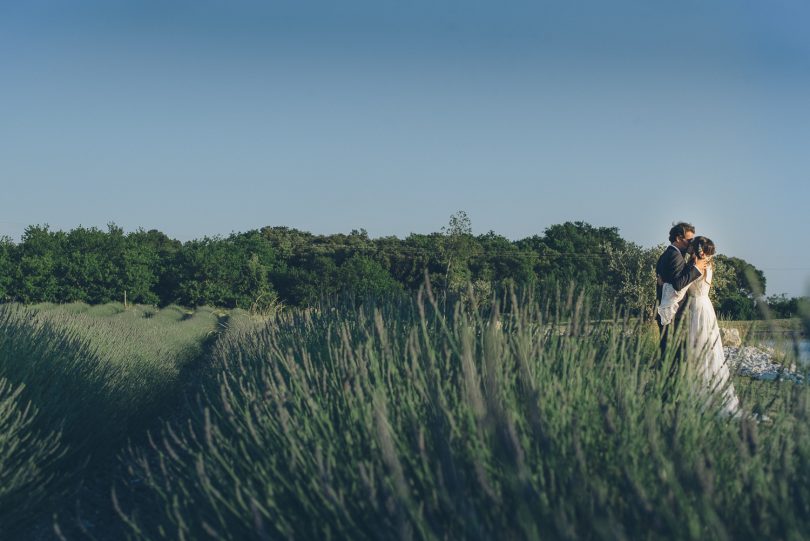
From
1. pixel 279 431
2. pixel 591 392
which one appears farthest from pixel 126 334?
pixel 591 392

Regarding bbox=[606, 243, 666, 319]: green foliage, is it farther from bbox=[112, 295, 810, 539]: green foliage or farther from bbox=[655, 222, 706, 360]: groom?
bbox=[112, 295, 810, 539]: green foliage

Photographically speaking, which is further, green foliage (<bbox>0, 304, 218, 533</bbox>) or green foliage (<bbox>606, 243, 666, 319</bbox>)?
green foliage (<bbox>606, 243, 666, 319</bbox>)

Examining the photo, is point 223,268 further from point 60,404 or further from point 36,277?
point 60,404

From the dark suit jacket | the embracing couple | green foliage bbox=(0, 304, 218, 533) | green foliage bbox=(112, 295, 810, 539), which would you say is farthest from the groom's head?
green foliage bbox=(0, 304, 218, 533)

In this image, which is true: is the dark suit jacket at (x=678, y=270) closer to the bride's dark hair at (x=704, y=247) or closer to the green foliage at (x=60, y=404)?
the bride's dark hair at (x=704, y=247)

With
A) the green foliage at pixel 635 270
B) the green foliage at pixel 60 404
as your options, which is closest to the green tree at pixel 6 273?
the green foliage at pixel 635 270

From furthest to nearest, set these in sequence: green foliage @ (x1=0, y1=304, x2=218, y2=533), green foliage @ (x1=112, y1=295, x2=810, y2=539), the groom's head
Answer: the groom's head, green foliage @ (x1=0, y1=304, x2=218, y2=533), green foliage @ (x1=112, y1=295, x2=810, y2=539)

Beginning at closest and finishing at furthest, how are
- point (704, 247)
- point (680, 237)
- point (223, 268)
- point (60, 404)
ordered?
1. point (60, 404)
2. point (704, 247)
3. point (680, 237)
4. point (223, 268)

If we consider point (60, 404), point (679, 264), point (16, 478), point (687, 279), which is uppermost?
point (679, 264)

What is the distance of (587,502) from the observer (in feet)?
7.96

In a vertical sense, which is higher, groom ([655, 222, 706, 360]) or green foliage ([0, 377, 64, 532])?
groom ([655, 222, 706, 360])

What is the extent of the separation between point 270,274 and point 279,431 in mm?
47165

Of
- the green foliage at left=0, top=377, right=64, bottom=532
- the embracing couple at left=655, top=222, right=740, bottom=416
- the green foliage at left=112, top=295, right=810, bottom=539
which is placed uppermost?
the embracing couple at left=655, top=222, right=740, bottom=416

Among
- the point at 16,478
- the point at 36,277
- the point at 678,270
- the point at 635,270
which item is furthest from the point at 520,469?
the point at 36,277
